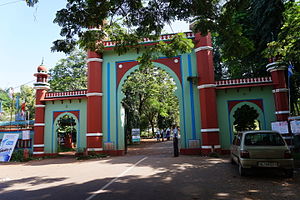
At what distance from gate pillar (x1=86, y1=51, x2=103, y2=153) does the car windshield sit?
9606 millimetres

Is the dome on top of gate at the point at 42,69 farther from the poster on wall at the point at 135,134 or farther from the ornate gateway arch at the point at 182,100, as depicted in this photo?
the poster on wall at the point at 135,134

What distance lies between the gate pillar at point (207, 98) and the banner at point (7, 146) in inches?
503

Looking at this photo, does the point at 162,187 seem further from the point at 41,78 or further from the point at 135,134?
the point at 135,134

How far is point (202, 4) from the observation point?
616cm

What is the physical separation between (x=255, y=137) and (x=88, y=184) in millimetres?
5460

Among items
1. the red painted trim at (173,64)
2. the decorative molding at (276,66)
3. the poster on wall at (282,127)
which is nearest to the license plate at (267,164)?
the poster on wall at (282,127)

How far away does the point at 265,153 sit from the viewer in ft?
21.0

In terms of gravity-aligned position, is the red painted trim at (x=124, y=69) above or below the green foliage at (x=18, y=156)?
above

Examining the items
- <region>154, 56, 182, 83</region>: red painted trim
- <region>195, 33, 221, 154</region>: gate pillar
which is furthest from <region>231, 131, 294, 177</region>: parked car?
<region>154, 56, 182, 83</region>: red painted trim

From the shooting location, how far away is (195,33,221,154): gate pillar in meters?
12.6

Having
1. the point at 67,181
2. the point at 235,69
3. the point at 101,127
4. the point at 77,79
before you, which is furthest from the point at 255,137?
the point at 77,79

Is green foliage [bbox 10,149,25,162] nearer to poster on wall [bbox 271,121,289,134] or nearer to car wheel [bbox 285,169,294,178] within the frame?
car wheel [bbox 285,169,294,178]

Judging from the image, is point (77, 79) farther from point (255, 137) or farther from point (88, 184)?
point (255, 137)

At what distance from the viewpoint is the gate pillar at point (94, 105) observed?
13.9 meters
